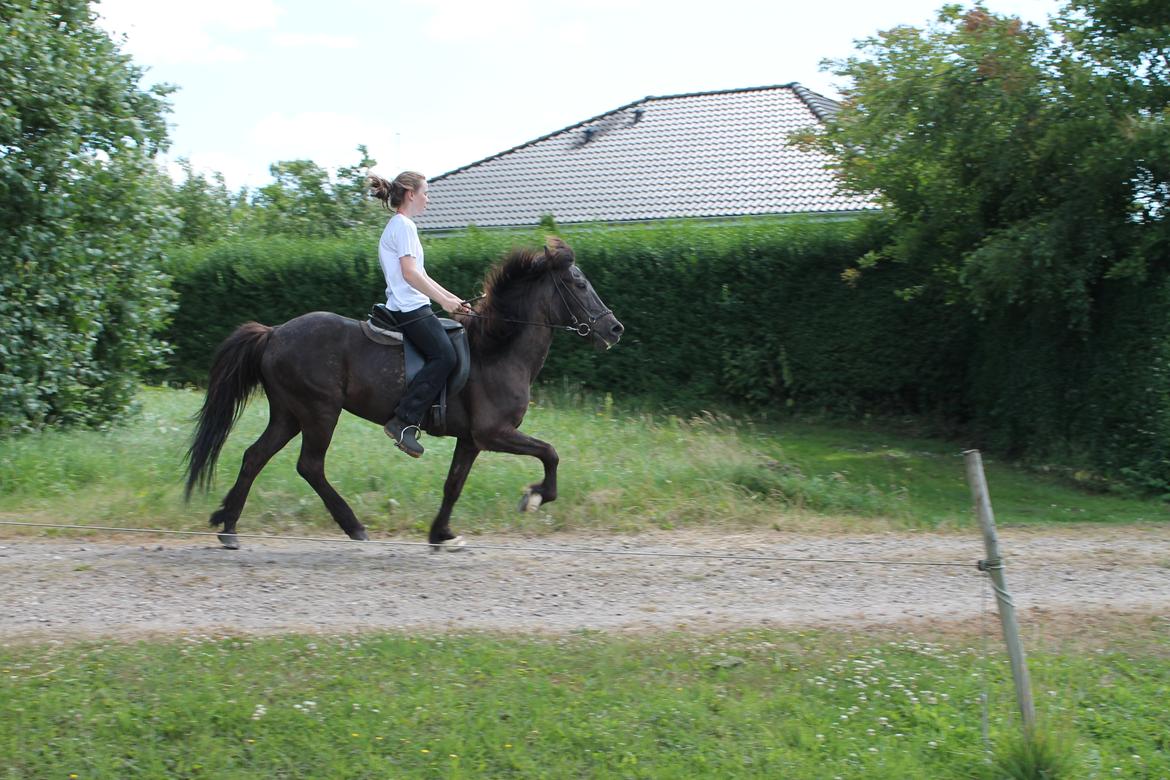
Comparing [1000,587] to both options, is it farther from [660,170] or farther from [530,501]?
[660,170]

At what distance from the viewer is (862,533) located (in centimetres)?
1038

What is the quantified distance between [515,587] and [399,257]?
263 cm

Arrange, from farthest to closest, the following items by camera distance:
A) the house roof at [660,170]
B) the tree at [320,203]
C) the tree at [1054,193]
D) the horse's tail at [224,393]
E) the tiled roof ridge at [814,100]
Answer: the tree at [320,203]
the tiled roof ridge at [814,100]
the house roof at [660,170]
the tree at [1054,193]
the horse's tail at [224,393]

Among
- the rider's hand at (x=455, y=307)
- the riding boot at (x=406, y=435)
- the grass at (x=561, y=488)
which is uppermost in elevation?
the rider's hand at (x=455, y=307)

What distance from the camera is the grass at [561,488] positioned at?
9953mm

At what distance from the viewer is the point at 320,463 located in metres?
8.79

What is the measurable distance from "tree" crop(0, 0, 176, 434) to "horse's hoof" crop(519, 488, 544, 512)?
647 cm

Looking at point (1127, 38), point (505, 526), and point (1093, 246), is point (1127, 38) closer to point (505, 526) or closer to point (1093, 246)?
point (1093, 246)

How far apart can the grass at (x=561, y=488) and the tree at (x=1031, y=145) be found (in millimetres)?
2734

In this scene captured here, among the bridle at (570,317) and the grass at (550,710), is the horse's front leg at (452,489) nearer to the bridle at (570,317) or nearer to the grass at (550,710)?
the bridle at (570,317)

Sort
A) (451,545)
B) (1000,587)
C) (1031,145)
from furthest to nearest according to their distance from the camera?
1. (1031,145)
2. (451,545)
3. (1000,587)

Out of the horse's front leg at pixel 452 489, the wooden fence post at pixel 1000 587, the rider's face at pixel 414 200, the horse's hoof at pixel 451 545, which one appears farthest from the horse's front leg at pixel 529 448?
the wooden fence post at pixel 1000 587

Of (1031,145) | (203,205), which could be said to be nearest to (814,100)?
(1031,145)

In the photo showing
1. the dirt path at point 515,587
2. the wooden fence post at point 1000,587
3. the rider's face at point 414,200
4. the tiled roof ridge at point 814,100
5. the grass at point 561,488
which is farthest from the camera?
the tiled roof ridge at point 814,100
